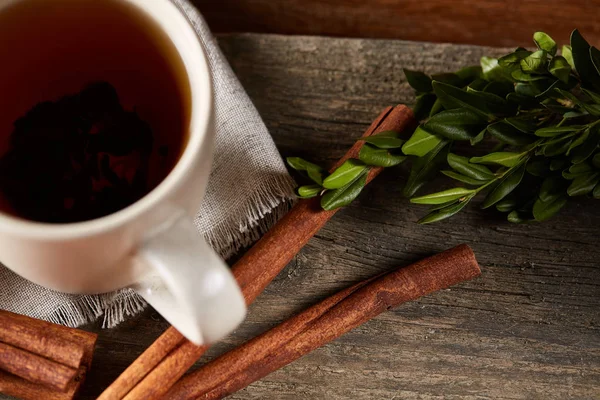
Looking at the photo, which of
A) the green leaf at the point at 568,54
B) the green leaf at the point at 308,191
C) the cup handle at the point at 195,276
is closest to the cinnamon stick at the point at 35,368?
A: the cup handle at the point at 195,276

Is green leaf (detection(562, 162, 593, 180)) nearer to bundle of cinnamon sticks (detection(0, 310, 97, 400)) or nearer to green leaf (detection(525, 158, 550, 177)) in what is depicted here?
green leaf (detection(525, 158, 550, 177))

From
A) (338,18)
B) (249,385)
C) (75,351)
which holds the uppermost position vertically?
(338,18)

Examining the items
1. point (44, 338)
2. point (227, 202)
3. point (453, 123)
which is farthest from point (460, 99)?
point (44, 338)

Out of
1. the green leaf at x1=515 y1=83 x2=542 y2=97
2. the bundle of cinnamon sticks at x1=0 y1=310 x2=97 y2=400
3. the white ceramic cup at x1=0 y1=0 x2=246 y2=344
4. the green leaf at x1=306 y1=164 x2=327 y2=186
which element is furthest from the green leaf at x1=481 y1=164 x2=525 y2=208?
the bundle of cinnamon sticks at x1=0 y1=310 x2=97 y2=400

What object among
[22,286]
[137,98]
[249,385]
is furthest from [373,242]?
[22,286]

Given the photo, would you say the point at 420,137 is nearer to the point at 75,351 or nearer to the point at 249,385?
the point at 249,385

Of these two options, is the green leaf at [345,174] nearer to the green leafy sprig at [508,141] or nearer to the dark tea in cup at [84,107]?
the green leafy sprig at [508,141]

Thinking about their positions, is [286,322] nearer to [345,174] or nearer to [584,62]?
[345,174]
